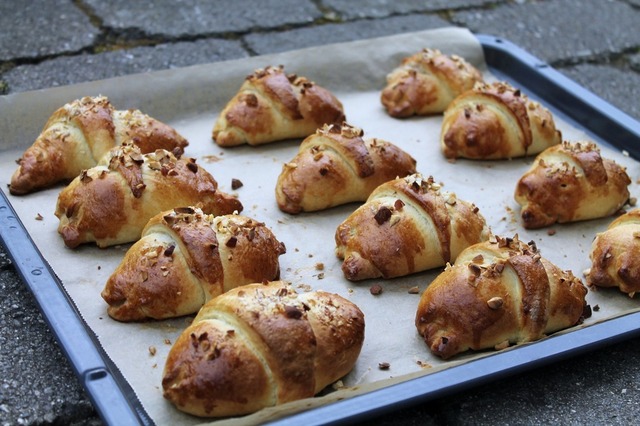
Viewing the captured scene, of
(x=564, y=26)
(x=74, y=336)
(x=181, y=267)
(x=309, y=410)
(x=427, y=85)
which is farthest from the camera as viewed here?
(x=564, y=26)

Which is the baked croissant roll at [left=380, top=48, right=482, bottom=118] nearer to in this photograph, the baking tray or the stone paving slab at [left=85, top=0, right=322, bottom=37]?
the stone paving slab at [left=85, top=0, right=322, bottom=37]

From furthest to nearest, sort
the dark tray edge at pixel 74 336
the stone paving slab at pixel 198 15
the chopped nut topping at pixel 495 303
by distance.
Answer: the stone paving slab at pixel 198 15 → the chopped nut topping at pixel 495 303 → the dark tray edge at pixel 74 336

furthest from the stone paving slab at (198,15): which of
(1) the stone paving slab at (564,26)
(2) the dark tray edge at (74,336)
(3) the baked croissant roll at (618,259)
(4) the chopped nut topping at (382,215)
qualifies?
(3) the baked croissant roll at (618,259)

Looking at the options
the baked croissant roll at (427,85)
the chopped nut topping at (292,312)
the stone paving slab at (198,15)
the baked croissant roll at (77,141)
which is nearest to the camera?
the chopped nut topping at (292,312)

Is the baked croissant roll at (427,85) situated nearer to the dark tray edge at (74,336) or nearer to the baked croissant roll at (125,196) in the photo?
the baked croissant roll at (125,196)

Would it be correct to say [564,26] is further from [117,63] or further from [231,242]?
[231,242]

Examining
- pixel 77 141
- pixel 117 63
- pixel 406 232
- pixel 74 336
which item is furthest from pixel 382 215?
pixel 117 63
